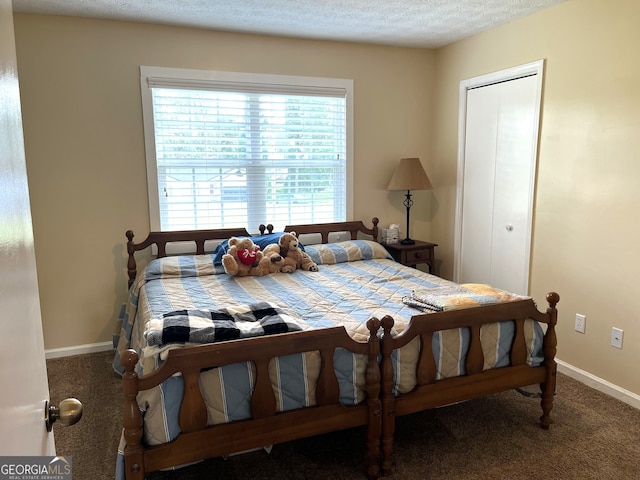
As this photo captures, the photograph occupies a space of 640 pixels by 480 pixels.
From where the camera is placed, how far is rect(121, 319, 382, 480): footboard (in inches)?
63.0

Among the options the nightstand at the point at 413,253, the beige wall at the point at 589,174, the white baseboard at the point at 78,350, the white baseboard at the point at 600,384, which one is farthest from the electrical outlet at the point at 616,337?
the white baseboard at the point at 78,350

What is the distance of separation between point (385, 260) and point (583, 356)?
1.49m

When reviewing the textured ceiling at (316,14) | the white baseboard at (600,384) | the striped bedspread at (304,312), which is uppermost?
the textured ceiling at (316,14)

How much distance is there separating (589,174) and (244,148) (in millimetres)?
2462

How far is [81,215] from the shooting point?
332 centimetres

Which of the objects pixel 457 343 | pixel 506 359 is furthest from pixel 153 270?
pixel 506 359

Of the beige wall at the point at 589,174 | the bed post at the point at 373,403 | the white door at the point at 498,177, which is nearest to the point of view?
the bed post at the point at 373,403

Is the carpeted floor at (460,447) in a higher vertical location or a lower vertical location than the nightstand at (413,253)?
lower

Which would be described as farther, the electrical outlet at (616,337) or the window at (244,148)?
the window at (244,148)

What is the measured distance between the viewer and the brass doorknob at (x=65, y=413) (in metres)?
0.87

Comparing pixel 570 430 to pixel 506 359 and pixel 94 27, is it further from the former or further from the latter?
pixel 94 27

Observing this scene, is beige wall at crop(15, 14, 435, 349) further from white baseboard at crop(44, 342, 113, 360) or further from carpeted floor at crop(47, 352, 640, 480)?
A: carpeted floor at crop(47, 352, 640, 480)

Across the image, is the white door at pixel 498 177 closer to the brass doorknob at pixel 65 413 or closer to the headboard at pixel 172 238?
the headboard at pixel 172 238

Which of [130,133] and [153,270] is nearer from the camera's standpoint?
[153,270]
